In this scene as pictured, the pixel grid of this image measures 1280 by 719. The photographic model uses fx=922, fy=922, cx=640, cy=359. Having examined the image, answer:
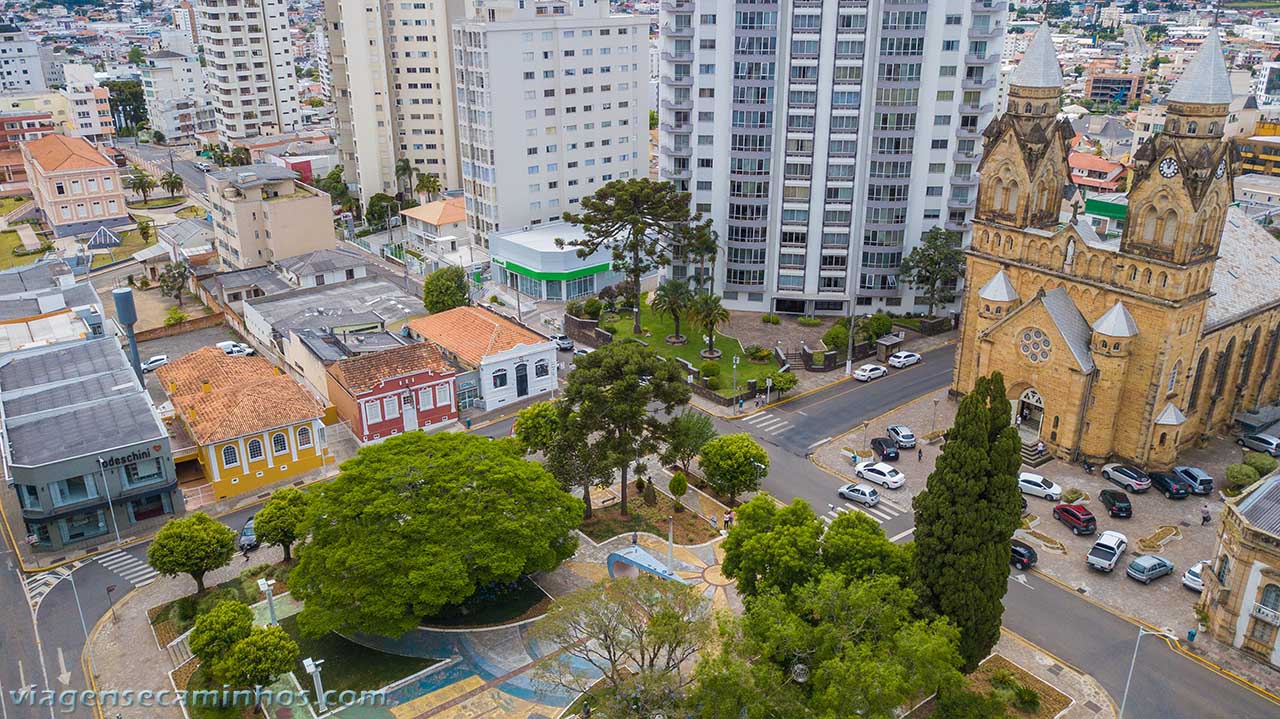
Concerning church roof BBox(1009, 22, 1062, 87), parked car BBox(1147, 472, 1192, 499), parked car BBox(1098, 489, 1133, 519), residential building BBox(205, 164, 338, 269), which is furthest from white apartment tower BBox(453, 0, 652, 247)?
parked car BBox(1147, 472, 1192, 499)

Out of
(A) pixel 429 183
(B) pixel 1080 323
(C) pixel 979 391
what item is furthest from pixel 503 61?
(C) pixel 979 391

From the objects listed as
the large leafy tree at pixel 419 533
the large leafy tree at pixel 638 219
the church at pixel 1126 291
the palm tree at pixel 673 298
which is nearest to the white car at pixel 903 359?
the church at pixel 1126 291

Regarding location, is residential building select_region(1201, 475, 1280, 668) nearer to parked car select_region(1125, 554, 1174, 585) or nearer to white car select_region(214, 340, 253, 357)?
parked car select_region(1125, 554, 1174, 585)

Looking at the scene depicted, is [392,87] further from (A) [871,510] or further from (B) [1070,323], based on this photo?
(B) [1070,323]

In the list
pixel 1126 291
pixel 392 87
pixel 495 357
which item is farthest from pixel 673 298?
pixel 392 87

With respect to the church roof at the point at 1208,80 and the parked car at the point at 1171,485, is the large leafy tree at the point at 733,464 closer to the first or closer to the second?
the parked car at the point at 1171,485

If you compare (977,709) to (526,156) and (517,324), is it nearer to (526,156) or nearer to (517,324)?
(517,324)
